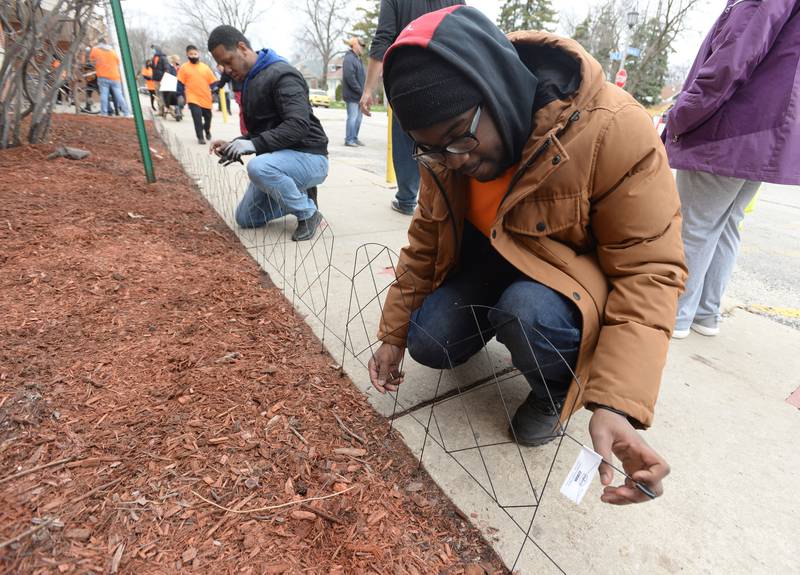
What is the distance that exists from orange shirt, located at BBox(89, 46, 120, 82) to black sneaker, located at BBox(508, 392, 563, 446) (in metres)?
11.6

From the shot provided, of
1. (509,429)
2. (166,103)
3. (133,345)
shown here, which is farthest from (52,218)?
(166,103)

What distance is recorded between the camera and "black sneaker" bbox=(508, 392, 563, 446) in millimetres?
1396

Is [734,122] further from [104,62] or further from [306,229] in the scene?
[104,62]

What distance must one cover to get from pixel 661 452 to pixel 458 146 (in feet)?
3.96

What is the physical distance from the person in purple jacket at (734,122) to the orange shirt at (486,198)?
107 centimetres

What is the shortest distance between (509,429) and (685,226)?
1.30 m

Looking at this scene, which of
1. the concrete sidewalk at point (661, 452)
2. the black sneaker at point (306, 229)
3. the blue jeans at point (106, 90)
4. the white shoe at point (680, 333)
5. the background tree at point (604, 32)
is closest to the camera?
the concrete sidewalk at point (661, 452)

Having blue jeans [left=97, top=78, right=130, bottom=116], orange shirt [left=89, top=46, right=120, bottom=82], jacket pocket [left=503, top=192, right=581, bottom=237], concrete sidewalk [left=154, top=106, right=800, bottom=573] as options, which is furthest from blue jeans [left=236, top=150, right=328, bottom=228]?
blue jeans [left=97, top=78, right=130, bottom=116]

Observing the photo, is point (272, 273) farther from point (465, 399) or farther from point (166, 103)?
point (166, 103)

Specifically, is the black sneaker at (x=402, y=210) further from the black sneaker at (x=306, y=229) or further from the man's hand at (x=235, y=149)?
the man's hand at (x=235, y=149)

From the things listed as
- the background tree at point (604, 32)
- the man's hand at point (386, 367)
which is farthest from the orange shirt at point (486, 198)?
the background tree at point (604, 32)

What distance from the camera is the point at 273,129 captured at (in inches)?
117

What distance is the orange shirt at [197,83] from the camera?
22.9 feet

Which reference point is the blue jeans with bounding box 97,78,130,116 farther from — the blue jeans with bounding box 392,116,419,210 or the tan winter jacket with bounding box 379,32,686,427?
the tan winter jacket with bounding box 379,32,686,427
